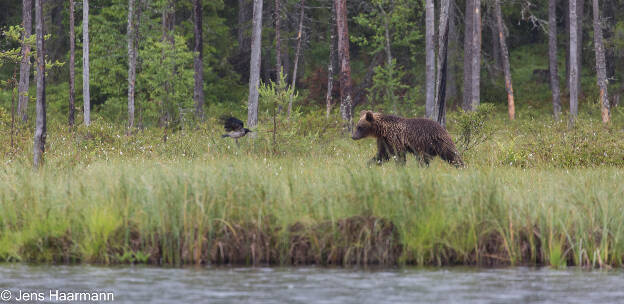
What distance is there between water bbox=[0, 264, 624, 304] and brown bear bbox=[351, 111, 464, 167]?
22.5 feet

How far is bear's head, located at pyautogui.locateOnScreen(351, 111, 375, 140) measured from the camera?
48.5 feet

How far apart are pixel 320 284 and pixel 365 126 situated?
8122mm

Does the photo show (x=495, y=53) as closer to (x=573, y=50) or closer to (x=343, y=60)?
(x=573, y=50)

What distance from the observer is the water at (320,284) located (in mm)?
6445

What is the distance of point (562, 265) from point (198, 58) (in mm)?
28444

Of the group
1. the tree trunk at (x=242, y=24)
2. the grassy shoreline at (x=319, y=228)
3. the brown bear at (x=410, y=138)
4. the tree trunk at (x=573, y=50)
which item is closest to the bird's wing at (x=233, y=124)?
the brown bear at (x=410, y=138)

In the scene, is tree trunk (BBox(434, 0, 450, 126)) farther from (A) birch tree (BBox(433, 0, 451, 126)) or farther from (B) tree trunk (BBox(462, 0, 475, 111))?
(B) tree trunk (BBox(462, 0, 475, 111))

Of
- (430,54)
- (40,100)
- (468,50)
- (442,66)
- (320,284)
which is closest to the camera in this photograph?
(320,284)

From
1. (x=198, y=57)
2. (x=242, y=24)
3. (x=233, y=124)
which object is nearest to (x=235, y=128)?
(x=233, y=124)

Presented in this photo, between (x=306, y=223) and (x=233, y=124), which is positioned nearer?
(x=306, y=223)

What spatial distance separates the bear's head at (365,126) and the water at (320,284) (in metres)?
7.24

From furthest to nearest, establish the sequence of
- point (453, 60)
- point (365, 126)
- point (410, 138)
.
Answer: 1. point (453, 60)
2. point (365, 126)
3. point (410, 138)

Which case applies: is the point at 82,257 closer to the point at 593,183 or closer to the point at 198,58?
the point at 593,183

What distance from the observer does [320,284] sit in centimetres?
696
